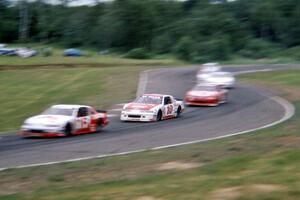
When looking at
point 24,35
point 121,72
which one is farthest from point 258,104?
point 24,35

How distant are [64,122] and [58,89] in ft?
75.2

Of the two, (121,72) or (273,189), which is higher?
(273,189)

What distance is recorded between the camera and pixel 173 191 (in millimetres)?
8758

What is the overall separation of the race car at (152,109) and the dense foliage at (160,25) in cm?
6439

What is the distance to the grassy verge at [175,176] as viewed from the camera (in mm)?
8578

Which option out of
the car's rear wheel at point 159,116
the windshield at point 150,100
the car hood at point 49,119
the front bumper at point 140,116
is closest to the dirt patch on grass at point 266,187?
the car hood at point 49,119

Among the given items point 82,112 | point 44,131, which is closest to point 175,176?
point 44,131

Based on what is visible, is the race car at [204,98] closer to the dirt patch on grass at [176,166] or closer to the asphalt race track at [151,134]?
the asphalt race track at [151,134]

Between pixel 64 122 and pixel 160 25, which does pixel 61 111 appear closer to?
pixel 64 122

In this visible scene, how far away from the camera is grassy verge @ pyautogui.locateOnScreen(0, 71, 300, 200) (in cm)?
858

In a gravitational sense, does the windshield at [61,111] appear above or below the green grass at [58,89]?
above

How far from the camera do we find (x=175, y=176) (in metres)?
10.4

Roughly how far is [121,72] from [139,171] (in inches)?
1795

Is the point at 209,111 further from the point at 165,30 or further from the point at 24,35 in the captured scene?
the point at 24,35
